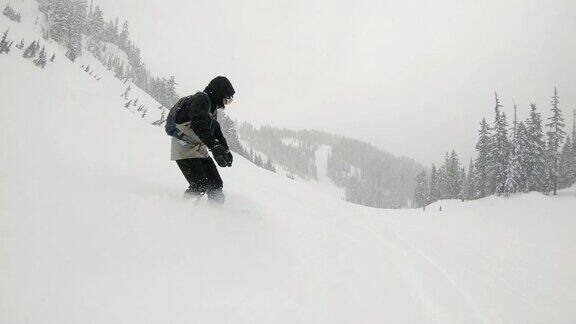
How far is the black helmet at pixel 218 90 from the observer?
169 inches

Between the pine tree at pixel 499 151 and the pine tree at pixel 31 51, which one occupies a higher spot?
the pine tree at pixel 499 151

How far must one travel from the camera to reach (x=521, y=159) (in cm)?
4903

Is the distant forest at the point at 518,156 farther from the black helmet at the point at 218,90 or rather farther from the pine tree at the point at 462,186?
the black helmet at the point at 218,90

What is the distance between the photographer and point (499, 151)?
169ft

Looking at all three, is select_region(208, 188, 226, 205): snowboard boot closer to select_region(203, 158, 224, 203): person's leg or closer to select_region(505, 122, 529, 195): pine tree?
select_region(203, 158, 224, 203): person's leg

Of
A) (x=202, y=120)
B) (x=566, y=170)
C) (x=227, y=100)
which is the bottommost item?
(x=202, y=120)

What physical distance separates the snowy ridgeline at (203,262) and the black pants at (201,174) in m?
0.28

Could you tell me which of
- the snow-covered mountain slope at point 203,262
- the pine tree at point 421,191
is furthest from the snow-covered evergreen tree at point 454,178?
the snow-covered mountain slope at point 203,262

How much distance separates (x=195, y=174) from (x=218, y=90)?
3.71ft

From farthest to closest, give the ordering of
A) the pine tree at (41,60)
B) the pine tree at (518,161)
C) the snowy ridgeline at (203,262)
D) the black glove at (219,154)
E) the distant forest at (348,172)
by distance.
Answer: the distant forest at (348,172) < the pine tree at (518,161) < the pine tree at (41,60) < the black glove at (219,154) < the snowy ridgeline at (203,262)

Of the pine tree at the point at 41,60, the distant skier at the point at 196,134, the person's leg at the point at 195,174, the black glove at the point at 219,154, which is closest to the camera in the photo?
the black glove at the point at 219,154

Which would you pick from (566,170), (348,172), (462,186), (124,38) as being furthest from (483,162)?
(348,172)

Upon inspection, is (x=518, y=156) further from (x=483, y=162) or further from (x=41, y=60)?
(x=41, y=60)

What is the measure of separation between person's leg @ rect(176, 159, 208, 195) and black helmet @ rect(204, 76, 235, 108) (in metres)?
0.82
